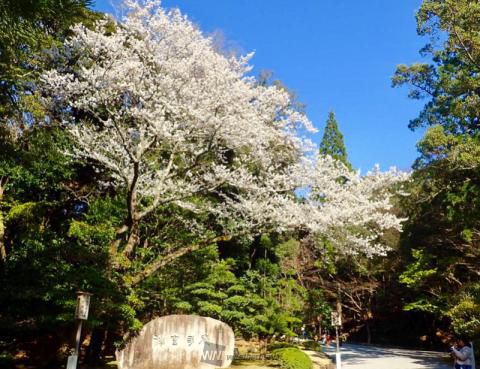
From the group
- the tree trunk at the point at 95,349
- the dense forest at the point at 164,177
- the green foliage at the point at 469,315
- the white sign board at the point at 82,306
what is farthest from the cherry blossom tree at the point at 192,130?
the green foliage at the point at 469,315

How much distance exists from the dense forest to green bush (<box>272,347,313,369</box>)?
1.10 m

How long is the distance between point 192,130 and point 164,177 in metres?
1.17

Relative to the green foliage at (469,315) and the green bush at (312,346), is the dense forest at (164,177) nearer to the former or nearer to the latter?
the green foliage at (469,315)

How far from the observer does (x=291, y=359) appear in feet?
32.7

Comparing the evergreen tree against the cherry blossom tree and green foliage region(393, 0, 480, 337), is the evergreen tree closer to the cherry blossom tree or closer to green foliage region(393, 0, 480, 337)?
green foliage region(393, 0, 480, 337)

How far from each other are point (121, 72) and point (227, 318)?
7668 millimetres

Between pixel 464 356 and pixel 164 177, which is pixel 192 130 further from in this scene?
pixel 464 356

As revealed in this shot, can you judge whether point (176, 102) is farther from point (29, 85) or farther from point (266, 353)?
point (266, 353)

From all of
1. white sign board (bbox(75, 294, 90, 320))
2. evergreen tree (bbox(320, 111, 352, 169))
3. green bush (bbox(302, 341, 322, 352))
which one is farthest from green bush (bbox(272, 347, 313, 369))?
evergreen tree (bbox(320, 111, 352, 169))

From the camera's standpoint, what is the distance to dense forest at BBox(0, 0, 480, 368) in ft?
25.9

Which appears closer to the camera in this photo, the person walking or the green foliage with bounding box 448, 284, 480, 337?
the person walking

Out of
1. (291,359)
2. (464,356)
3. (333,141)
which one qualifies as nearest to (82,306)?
(291,359)

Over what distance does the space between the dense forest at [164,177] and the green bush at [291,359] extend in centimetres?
110

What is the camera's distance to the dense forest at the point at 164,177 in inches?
311
